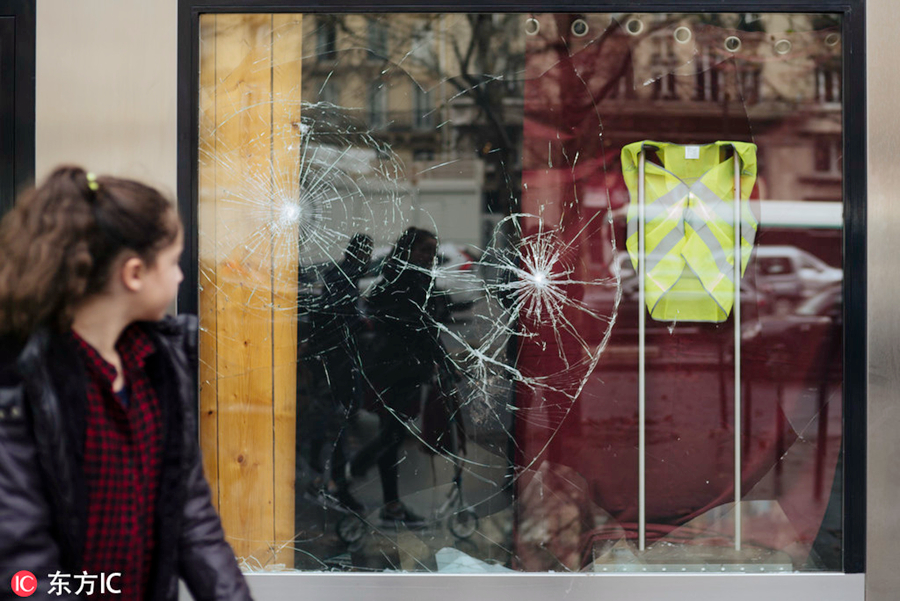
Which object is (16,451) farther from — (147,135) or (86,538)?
(147,135)

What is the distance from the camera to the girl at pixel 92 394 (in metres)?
1.39

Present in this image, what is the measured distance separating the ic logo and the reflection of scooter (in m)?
1.98

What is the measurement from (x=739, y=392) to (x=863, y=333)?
534 mm

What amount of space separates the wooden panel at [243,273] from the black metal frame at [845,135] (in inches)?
4.0

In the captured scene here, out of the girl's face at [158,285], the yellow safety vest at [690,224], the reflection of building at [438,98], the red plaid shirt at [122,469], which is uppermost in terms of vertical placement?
the reflection of building at [438,98]

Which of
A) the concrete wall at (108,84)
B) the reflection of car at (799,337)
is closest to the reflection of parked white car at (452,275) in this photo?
the concrete wall at (108,84)

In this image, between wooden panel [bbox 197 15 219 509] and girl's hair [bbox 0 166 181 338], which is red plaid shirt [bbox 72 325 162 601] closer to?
girl's hair [bbox 0 166 181 338]

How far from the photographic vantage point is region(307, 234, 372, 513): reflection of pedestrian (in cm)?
328

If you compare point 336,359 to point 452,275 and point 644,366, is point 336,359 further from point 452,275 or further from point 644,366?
point 644,366

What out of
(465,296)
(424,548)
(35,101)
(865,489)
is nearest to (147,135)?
(35,101)

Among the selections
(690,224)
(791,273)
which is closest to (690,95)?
(690,224)

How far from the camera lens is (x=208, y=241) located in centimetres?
325

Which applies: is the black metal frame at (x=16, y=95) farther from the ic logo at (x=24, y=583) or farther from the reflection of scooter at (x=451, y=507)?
the ic logo at (x=24, y=583)

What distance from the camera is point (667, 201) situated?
328cm
